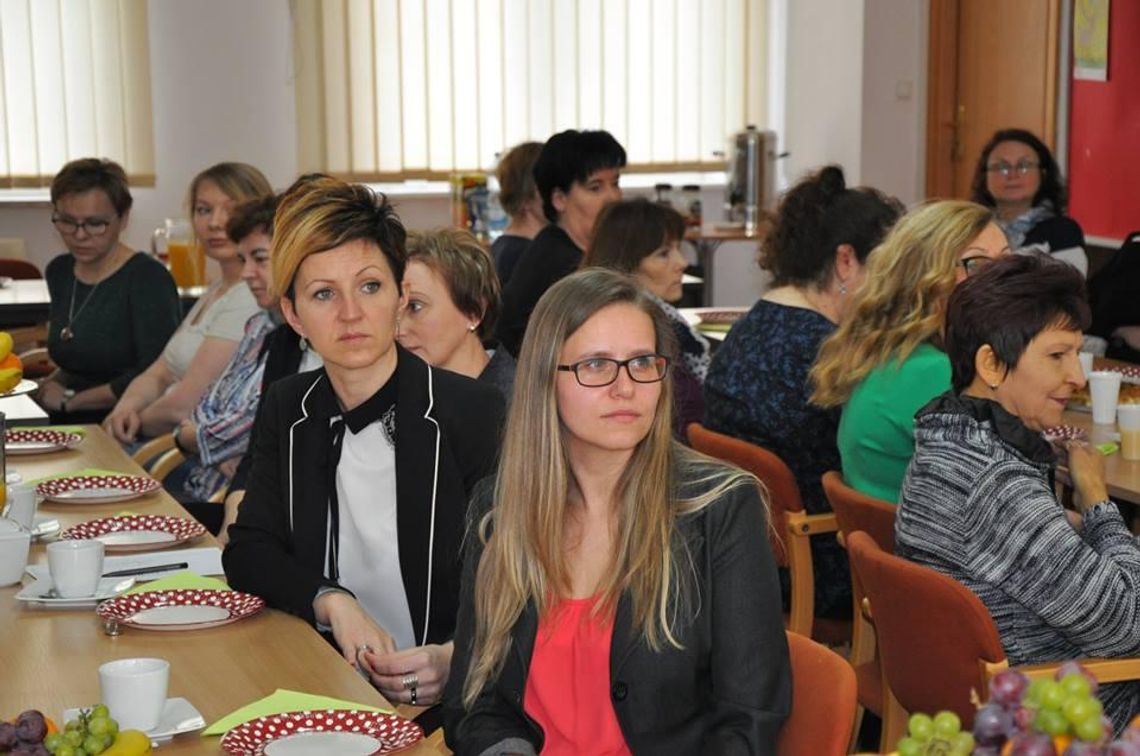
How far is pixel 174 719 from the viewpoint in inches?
67.5

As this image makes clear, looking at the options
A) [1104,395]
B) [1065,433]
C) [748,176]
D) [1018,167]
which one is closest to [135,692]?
[1065,433]

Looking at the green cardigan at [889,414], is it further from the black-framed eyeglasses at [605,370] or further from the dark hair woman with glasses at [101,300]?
the dark hair woman with glasses at [101,300]

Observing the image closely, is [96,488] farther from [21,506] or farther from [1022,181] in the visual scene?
[1022,181]

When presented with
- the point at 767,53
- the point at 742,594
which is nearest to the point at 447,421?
the point at 742,594

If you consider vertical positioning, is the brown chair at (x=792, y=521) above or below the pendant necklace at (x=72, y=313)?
below

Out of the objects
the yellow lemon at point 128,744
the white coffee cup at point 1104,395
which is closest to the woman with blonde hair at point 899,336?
the white coffee cup at point 1104,395

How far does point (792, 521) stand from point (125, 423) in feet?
6.20

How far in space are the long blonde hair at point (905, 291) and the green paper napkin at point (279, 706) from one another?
1.38m

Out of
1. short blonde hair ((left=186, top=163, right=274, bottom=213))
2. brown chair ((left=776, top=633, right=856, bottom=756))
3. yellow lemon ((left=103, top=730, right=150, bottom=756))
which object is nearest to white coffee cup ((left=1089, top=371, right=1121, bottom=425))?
brown chair ((left=776, top=633, right=856, bottom=756))

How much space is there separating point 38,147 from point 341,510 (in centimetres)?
585

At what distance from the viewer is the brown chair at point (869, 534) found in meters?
2.53

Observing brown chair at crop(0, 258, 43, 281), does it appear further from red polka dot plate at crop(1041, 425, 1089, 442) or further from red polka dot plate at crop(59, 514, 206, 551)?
red polka dot plate at crop(1041, 425, 1089, 442)

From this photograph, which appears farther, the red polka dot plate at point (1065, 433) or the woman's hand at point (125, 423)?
the woman's hand at point (125, 423)

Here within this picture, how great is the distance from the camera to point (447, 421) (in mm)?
2309
